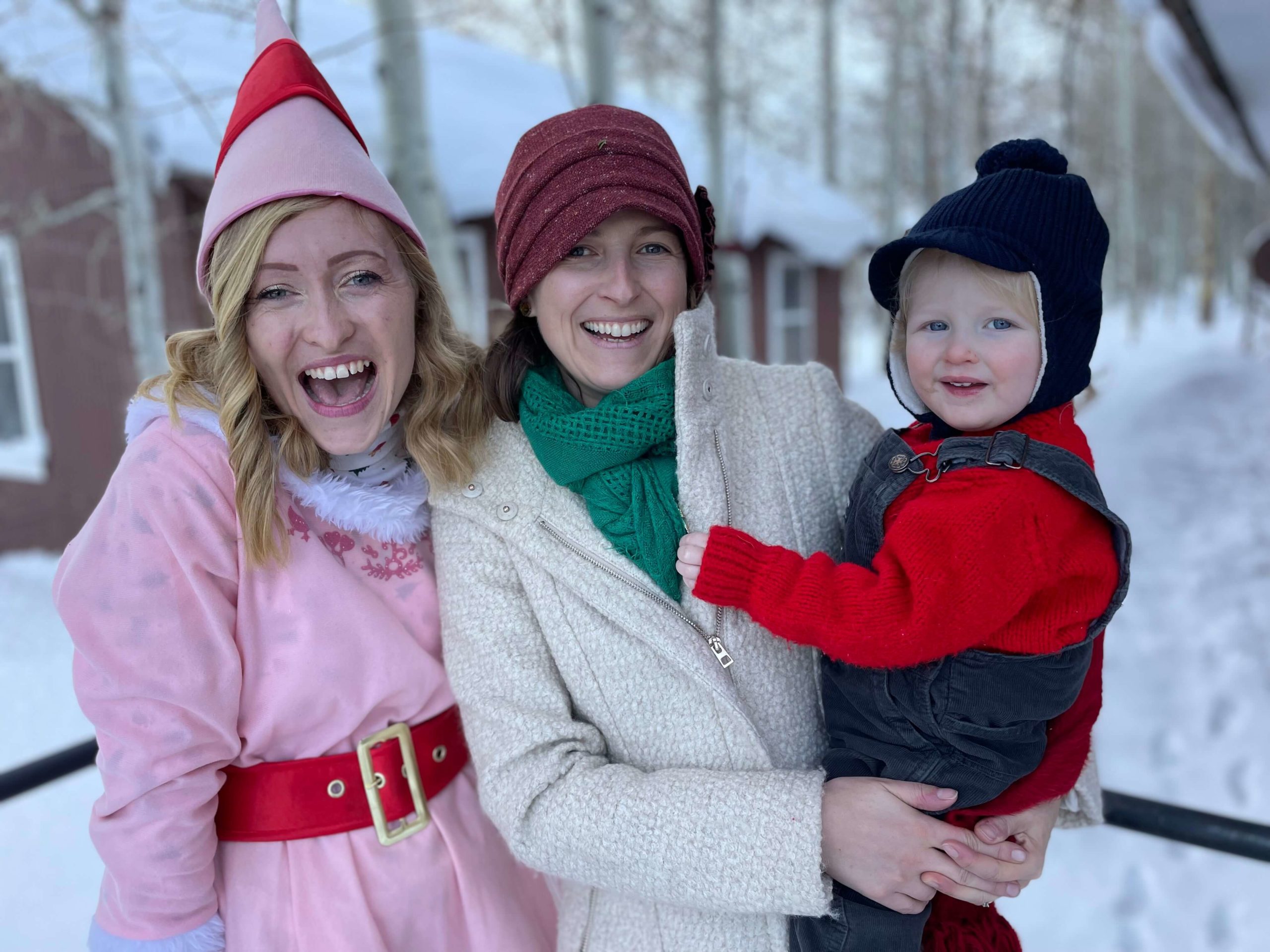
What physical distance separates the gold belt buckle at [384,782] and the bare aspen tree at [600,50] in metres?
3.69

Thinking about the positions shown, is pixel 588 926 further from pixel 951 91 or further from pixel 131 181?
pixel 951 91

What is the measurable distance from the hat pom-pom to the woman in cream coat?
0.51 meters

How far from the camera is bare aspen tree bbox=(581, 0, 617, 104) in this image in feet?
14.7

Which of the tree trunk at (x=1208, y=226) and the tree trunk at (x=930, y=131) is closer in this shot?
the tree trunk at (x=930, y=131)

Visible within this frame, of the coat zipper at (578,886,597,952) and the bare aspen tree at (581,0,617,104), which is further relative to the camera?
the bare aspen tree at (581,0,617,104)

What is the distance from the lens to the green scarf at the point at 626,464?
1523mm

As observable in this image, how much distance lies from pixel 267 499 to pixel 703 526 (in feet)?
2.38

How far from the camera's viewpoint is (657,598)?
1.49 m

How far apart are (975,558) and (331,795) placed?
113 cm

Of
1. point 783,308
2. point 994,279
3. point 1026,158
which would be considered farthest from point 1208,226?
point 994,279

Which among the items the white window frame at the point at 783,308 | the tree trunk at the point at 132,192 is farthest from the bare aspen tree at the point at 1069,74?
the tree trunk at the point at 132,192

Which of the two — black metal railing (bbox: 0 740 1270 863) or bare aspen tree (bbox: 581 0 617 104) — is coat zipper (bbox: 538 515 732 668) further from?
bare aspen tree (bbox: 581 0 617 104)

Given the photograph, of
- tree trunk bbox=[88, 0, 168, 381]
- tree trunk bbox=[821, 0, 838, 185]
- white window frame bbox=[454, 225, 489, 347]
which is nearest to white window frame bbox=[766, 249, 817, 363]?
tree trunk bbox=[821, 0, 838, 185]

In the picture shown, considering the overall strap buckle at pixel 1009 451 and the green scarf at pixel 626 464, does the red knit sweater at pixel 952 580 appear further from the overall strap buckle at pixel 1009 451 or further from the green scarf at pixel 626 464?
the green scarf at pixel 626 464
